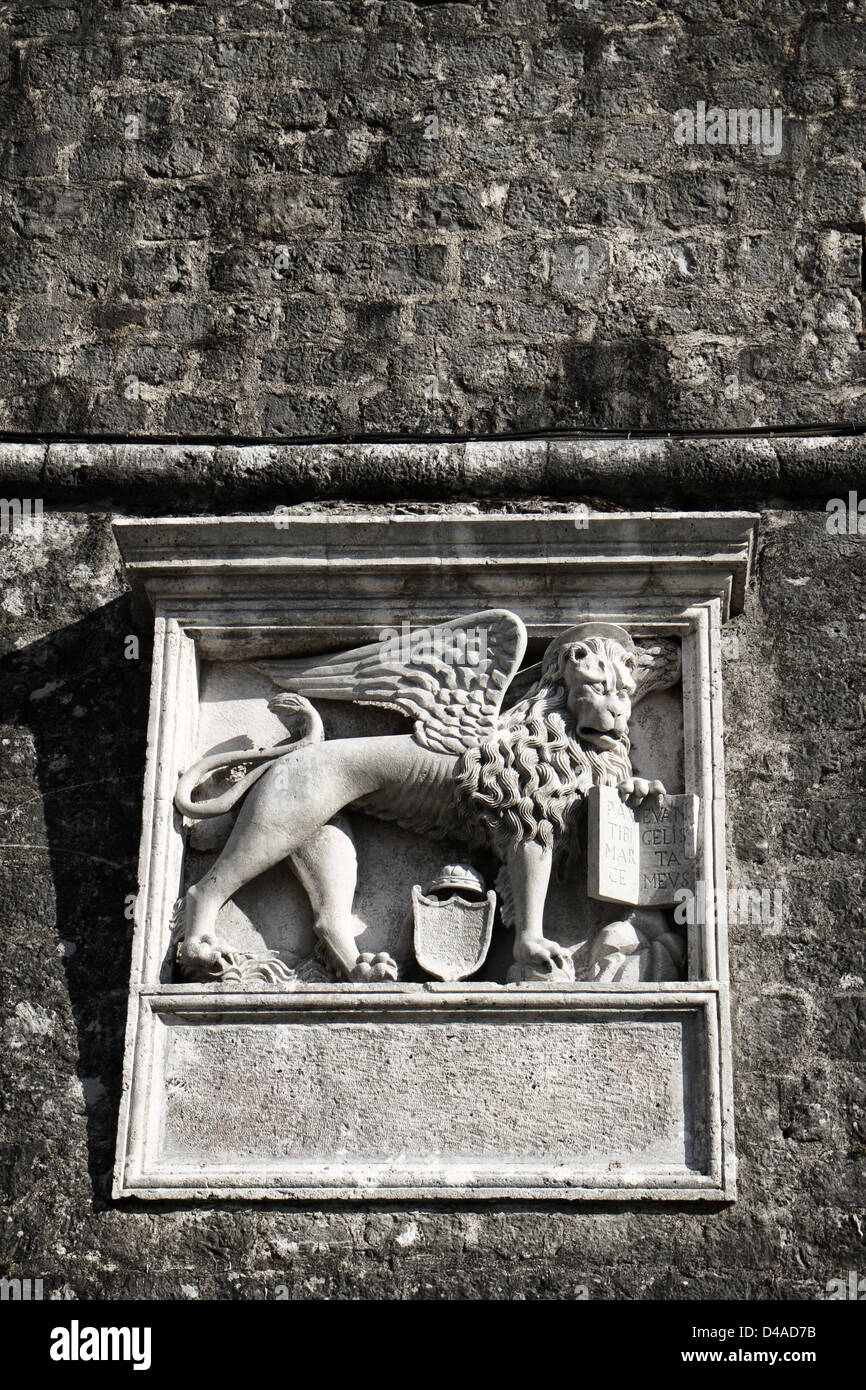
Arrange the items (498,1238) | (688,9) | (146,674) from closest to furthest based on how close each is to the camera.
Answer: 1. (498,1238)
2. (146,674)
3. (688,9)

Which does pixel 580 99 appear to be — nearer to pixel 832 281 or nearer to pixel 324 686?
pixel 832 281

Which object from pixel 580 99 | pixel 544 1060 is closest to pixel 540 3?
pixel 580 99

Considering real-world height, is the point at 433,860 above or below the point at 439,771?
below

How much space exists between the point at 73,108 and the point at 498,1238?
3.67 meters

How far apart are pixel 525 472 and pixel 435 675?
73 centimetres

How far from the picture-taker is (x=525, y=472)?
5.94 meters

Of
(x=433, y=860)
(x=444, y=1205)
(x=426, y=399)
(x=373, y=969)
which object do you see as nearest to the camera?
(x=444, y=1205)

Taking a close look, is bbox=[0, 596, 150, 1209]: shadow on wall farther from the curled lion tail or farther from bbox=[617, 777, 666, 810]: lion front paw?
bbox=[617, 777, 666, 810]: lion front paw

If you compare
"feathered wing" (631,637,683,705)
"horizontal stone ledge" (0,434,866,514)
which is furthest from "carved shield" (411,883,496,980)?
"horizontal stone ledge" (0,434,866,514)

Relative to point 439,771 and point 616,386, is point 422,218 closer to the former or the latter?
point 616,386

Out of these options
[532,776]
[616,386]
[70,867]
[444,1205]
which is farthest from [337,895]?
[616,386]

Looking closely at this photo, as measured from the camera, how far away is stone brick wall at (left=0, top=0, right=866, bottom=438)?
6.13 m

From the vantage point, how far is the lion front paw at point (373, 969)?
203 inches

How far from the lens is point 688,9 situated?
261 inches
